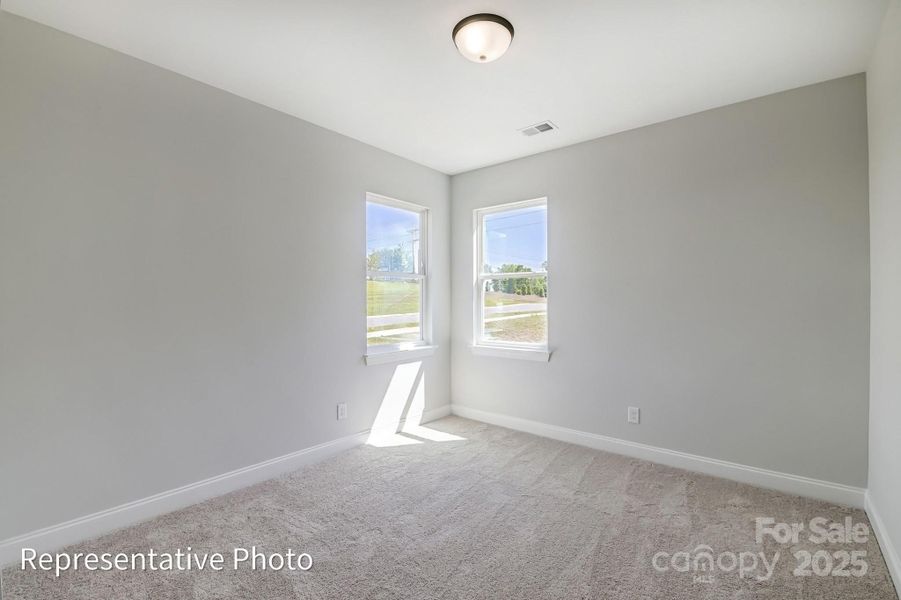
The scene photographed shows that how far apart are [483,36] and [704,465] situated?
3150 millimetres

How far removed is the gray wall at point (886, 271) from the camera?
1871mm

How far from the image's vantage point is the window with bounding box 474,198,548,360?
392 cm

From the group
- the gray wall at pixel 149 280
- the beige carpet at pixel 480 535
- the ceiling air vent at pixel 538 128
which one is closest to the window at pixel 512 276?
the ceiling air vent at pixel 538 128

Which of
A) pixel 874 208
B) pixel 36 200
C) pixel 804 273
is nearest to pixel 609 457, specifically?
pixel 804 273

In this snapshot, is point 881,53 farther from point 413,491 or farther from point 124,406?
point 124,406

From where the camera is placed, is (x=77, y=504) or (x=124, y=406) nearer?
(x=77, y=504)

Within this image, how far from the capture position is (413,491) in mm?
2709

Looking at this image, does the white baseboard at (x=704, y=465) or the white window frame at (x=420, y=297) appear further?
the white window frame at (x=420, y=297)

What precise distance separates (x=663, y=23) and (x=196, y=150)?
9.07 feet

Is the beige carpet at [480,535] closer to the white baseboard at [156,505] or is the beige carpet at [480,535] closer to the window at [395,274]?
the white baseboard at [156,505]

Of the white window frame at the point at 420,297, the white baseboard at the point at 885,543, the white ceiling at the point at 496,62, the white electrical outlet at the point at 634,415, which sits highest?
the white ceiling at the point at 496,62

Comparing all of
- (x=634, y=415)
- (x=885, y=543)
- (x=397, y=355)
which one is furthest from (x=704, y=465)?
(x=397, y=355)

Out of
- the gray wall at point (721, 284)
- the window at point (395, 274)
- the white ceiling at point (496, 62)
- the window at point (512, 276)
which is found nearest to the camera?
the white ceiling at point (496, 62)

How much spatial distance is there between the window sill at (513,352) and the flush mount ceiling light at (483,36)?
8.22ft
